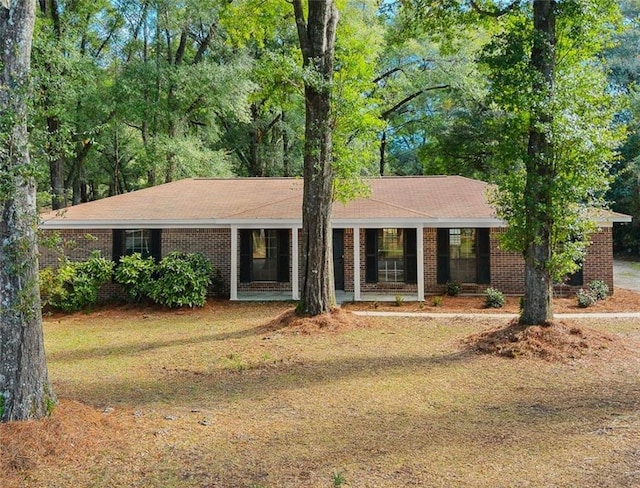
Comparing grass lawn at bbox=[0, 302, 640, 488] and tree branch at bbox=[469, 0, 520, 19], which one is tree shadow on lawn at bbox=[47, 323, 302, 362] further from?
tree branch at bbox=[469, 0, 520, 19]

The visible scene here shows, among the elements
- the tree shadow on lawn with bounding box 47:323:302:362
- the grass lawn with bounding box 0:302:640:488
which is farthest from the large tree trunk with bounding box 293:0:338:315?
the grass lawn with bounding box 0:302:640:488

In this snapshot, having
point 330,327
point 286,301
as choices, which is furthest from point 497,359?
point 286,301

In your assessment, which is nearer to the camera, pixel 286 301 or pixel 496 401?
pixel 496 401

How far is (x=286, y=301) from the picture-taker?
14.2 m

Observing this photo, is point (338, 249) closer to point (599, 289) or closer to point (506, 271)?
point (506, 271)

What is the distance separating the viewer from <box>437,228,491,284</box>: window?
1490 cm

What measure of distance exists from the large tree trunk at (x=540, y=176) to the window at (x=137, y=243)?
33.5 ft

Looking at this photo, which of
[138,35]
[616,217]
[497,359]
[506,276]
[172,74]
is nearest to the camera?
[497,359]

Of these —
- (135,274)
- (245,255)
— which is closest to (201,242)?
(245,255)

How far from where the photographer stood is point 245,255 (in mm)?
15641

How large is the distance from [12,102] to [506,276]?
43.3 ft

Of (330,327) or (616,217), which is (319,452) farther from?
(616,217)

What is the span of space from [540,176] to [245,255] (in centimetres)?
931

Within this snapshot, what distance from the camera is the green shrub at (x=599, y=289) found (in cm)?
1363
